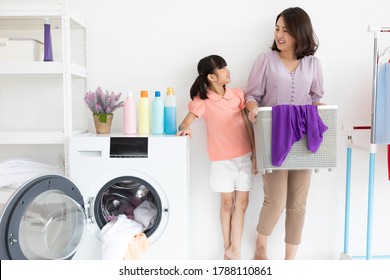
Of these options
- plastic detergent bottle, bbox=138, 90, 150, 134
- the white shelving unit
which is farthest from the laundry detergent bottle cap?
the white shelving unit

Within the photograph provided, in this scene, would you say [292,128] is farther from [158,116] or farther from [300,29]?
[158,116]

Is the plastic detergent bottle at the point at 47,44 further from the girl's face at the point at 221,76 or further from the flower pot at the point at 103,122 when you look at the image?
the girl's face at the point at 221,76

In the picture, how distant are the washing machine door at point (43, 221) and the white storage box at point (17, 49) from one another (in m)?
0.86

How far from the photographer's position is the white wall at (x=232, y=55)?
2.71 meters

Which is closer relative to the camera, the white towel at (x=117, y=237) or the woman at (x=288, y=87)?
the white towel at (x=117, y=237)

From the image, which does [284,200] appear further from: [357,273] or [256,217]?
[357,273]

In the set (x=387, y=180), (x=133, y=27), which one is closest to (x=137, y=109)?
(x=133, y=27)

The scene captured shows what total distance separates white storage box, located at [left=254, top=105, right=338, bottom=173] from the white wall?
521 millimetres

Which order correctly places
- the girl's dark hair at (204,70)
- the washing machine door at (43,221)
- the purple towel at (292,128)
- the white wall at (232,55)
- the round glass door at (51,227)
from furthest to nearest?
the white wall at (232,55)
the girl's dark hair at (204,70)
the purple towel at (292,128)
the round glass door at (51,227)
the washing machine door at (43,221)

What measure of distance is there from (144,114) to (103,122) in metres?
0.26

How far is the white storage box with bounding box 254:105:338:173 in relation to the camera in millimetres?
2256

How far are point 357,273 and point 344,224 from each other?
853 mm

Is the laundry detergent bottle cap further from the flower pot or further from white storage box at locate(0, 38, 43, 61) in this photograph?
white storage box at locate(0, 38, 43, 61)

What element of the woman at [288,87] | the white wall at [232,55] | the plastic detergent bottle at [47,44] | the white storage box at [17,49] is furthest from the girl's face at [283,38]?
the white storage box at [17,49]
